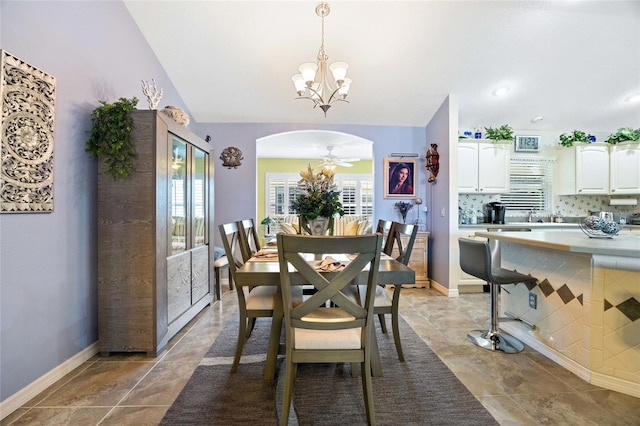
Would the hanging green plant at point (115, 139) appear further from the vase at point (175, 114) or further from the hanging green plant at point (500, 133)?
the hanging green plant at point (500, 133)

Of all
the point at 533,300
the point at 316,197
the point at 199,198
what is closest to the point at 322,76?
the point at 316,197

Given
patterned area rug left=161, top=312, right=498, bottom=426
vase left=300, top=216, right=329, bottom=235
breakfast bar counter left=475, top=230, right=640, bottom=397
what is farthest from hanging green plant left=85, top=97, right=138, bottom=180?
breakfast bar counter left=475, top=230, right=640, bottom=397

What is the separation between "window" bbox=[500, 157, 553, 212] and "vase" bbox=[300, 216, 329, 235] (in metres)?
3.75

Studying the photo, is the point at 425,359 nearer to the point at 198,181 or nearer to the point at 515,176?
the point at 198,181

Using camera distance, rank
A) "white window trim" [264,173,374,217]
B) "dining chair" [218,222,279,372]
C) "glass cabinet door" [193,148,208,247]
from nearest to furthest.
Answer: "dining chair" [218,222,279,372], "glass cabinet door" [193,148,208,247], "white window trim" [264,173,374,217]

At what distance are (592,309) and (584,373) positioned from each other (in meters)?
0.44

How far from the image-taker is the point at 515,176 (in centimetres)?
461

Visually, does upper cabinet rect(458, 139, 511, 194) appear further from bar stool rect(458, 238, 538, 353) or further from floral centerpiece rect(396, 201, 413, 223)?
bar stool rect(458, 238, 538, 353)

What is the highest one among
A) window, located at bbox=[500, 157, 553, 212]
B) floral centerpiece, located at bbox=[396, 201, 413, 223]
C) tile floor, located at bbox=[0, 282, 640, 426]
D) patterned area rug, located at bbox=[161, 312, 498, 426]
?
window, located at bbox=[500, 157, 553, 212]

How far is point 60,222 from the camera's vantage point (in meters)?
1.90

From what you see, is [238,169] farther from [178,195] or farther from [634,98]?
[634,98]

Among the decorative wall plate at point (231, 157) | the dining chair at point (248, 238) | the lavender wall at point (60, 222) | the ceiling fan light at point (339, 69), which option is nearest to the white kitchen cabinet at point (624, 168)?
the ceiling fan light at point (339, 69)

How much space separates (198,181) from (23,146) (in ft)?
4.81

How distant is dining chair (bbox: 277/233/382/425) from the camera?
1227 mm
